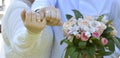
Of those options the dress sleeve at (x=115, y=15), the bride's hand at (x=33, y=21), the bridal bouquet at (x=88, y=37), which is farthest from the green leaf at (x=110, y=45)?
the bride's hand at (x=33, y=21)

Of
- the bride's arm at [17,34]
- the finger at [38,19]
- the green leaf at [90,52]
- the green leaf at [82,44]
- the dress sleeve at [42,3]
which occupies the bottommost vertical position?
the green leaf at [90,52]

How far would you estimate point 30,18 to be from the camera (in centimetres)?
71

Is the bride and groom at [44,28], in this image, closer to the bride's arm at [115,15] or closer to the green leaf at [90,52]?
the bride's arm at [115,15]

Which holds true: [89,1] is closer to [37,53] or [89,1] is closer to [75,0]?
[75,0]

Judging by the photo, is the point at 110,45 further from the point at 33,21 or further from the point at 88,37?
the point at 33,21

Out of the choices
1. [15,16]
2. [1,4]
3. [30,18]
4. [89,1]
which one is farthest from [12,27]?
[1,4]

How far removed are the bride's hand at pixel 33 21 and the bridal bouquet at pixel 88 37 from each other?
0.09 m

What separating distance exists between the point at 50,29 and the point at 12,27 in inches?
5.2

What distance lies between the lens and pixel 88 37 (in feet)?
2.45

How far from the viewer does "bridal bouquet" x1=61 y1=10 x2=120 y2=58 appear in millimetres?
751

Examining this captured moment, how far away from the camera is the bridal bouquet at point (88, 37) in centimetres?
75

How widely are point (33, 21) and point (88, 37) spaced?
0.55ft

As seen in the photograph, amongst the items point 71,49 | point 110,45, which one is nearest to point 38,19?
point 71,49

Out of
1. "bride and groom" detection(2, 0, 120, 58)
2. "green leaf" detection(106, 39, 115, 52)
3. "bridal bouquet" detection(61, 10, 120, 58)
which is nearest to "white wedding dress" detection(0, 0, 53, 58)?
"bride and groom" detection(2, 0, 120, 58)
